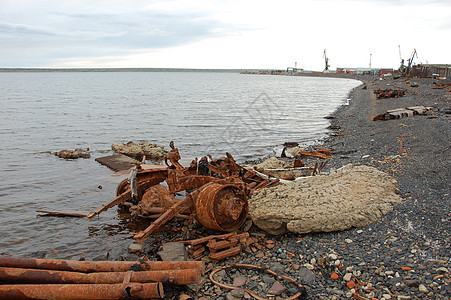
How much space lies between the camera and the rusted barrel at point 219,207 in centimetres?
705

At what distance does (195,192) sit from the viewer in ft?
24.7

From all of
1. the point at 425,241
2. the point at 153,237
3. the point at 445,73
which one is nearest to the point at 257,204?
the point at 153,237

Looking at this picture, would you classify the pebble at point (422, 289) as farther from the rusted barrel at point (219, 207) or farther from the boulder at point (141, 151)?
the boulder at point (141, 151)

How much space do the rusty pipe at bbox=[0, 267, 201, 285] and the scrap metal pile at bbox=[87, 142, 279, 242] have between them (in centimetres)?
112

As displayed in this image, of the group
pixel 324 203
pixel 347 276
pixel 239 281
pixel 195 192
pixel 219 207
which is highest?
pixel 195 192

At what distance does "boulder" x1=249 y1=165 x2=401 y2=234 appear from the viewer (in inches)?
280

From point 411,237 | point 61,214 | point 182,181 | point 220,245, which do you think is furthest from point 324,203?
point 61,214

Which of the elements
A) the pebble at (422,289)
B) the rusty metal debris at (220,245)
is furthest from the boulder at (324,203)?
the pebble at (422,289)

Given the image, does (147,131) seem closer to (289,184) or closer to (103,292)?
(289,184)

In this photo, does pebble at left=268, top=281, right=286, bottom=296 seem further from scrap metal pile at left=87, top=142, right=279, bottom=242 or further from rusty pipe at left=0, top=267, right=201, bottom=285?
scrap metal pile at left=87, top=142, right=279, bottom=242

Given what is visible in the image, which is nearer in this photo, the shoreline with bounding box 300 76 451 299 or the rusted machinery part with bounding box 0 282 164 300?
the rusted machinery part with bounding box 0 282 164 300

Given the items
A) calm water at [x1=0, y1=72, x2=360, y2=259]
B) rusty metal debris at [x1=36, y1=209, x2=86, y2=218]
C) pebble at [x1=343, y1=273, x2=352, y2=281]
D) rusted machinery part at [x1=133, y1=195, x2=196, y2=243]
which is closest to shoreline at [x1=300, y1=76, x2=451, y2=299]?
pebble at [x1=343, y1=273, x2=352, y2=281]

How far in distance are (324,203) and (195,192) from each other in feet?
10.0

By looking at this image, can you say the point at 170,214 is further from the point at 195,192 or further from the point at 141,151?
the point at 141,151
